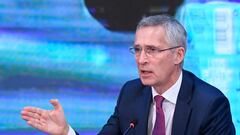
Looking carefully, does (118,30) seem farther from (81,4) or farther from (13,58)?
(13,58)

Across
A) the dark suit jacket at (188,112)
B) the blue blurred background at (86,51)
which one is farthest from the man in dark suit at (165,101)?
the blue blurred background at (86,51)

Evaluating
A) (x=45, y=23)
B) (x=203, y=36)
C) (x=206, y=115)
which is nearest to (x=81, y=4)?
(x=45, y=23)

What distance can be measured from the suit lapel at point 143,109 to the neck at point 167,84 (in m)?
0.05

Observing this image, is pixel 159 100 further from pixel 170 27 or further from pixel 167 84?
pixel 170 27

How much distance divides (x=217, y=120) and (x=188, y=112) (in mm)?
108

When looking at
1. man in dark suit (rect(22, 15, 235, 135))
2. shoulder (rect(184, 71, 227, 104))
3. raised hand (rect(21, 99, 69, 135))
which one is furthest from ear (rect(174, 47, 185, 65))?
raised hand (rect(21, 99, 69, 135))

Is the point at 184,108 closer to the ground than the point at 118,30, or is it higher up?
closer to the ground

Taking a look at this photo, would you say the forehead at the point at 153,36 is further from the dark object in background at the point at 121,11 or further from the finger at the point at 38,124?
the dark object in background at the point at 121,11

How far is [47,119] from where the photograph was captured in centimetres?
175

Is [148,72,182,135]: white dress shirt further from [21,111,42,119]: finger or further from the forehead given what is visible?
[21,111,42,119]: finger

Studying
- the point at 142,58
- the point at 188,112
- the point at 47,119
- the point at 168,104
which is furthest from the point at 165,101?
the point at 47,119

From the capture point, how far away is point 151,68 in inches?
71.0

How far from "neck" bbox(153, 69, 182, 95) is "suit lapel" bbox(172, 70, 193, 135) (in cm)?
4

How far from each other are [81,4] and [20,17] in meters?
0.34
